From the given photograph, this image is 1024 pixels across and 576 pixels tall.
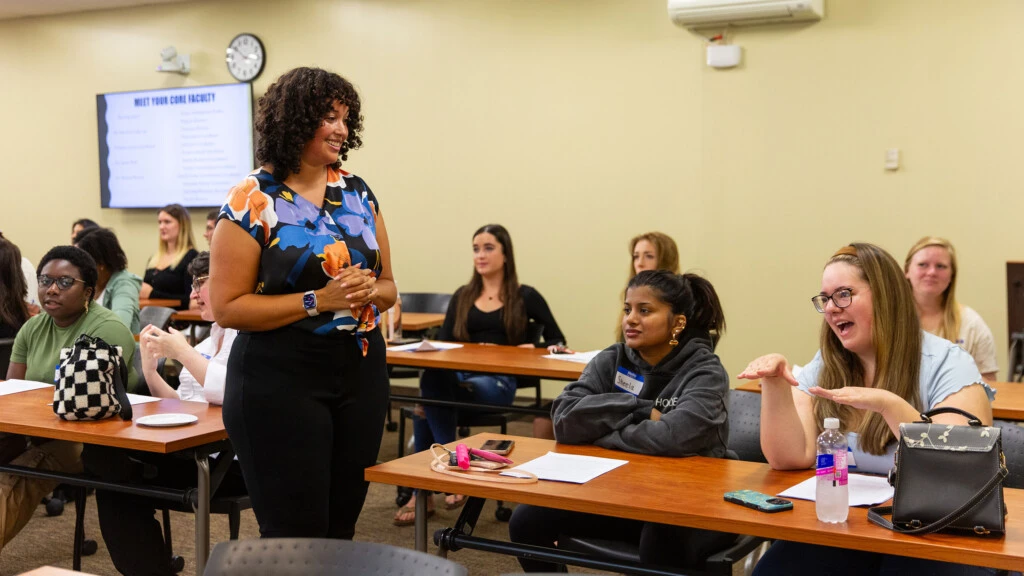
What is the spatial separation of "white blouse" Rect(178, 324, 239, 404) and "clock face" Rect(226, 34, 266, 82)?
459cm

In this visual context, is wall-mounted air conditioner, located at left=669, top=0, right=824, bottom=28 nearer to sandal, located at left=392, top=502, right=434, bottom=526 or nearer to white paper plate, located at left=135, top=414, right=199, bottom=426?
sandal, located at left=392, top=502, right=434, bottom=526

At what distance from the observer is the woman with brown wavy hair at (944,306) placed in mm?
4152

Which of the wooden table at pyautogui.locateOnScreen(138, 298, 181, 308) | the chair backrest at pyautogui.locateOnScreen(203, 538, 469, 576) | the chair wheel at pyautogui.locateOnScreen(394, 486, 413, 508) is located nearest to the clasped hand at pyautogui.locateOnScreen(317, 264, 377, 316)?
the chair backrest at pyautogui.locateOnScreen(203, 538, 469, 576)

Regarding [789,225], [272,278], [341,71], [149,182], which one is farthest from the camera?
[149,182]

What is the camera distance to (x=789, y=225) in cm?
598

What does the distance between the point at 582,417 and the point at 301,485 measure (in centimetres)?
80

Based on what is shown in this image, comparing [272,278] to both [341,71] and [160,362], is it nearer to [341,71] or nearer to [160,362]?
[160,362]

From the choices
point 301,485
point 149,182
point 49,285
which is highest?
point 149,182

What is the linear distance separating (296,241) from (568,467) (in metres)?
0.83

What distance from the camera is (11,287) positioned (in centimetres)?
431

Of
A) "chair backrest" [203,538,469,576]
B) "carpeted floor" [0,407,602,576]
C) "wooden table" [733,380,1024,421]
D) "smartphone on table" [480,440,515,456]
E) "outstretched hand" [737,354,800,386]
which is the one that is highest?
"outstretched hand" [737,354,800,386]

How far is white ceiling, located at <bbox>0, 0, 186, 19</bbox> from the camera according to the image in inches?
315

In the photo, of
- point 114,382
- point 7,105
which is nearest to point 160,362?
point 114,382

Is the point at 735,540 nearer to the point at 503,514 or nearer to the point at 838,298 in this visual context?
the point at 838,298
